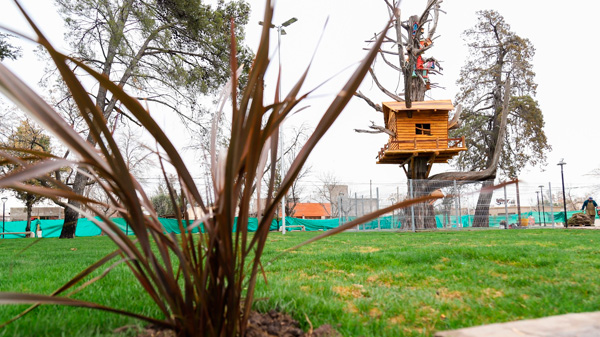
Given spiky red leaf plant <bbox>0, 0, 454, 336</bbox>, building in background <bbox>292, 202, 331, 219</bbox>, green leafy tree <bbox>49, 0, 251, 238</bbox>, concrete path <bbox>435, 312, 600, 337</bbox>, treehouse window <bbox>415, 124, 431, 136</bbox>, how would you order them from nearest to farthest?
spiky red leaf plant <bbox>0, 0, 454, 336</bbox> → concrete path <bbox>435, 312, 600, 337</bbox> → green leafy tree <bbox>49, 0, 251, 238</bbox> → treehouse window <bbox>415, 124, 431, 136</bbox> → building in background <bbox>292, 202, 331, 219</bbox>

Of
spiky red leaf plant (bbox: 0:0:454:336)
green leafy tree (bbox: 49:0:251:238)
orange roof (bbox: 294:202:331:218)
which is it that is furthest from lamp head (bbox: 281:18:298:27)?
orange roof (bbox: 294:202:331:218)

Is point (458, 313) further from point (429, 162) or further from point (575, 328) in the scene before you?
point (429, 162)

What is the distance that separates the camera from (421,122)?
17.0 m

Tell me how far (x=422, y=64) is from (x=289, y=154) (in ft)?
46.3

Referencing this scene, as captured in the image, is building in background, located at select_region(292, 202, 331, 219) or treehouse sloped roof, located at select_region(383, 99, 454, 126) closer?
treehouse sloped roof, located at select_region(383, 99, 454, 126)

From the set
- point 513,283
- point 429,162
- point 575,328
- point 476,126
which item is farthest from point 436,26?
point 575,328

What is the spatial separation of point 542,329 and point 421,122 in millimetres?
16653

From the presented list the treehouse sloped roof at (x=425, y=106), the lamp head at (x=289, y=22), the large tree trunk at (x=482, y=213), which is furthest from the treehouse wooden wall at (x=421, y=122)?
the lamp head at (x=289, y=22)

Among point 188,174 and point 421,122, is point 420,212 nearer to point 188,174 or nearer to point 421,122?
point 421,122

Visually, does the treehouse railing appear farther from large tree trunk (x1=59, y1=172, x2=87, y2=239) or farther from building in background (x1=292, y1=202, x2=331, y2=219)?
building in background (x1=292, y1=202, x2=331, y2=219)

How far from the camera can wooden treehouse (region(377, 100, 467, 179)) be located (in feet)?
53.5

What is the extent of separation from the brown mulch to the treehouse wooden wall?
50.9 feet

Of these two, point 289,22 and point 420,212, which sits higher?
point 289,22

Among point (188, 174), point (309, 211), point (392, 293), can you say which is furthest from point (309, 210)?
point (188, 174)
